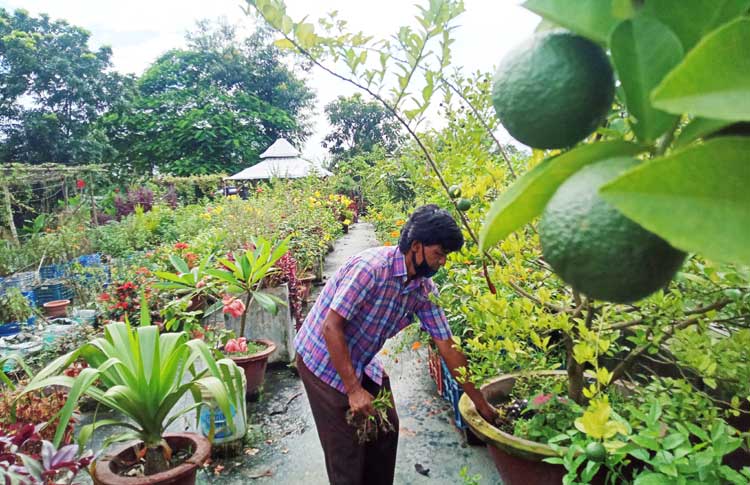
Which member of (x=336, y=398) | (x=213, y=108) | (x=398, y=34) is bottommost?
(x=336, y=398)

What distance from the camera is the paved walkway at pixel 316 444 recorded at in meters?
2.96

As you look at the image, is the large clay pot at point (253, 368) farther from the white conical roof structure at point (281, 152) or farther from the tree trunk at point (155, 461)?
the white conical roof structure at point (281, 152)

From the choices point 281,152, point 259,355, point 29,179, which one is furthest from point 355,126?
point 259,355

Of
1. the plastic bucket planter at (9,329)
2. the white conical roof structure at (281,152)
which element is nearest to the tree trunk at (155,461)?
the plastic bucket planter at (9,329)

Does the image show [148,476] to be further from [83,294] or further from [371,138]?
[371,138]

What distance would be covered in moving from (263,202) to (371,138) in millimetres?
17044

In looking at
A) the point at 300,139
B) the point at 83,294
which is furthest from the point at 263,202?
the point at 300,139

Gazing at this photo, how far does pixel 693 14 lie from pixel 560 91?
8cm

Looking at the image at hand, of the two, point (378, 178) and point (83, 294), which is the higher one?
point (378, 178)

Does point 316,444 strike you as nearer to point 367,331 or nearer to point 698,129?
point 367,331

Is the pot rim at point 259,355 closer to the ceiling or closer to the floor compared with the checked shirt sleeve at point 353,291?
closer to the floor

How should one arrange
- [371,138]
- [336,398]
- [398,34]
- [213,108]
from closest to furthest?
[398,34]
[336,398]
[213,108]
[371,138]

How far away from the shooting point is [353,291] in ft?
6.67

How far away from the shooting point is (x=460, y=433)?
10.9 feet
